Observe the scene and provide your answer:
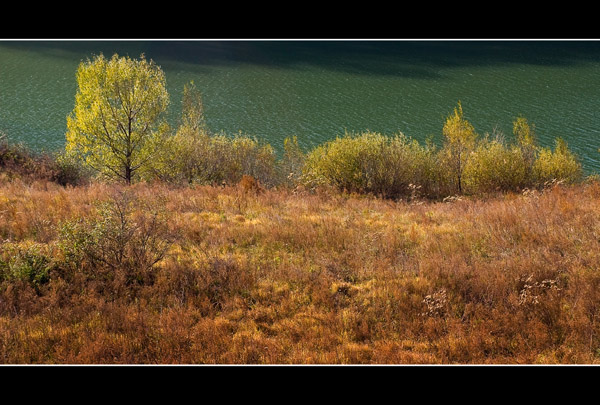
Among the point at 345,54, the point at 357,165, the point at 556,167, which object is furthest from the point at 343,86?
the point at 357,165

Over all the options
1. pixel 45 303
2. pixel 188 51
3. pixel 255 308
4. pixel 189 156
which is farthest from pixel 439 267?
pixel 188 51

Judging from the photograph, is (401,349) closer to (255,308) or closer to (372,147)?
(255,308)

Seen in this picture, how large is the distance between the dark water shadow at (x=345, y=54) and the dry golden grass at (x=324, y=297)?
8551 cm

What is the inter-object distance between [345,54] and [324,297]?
109 metres

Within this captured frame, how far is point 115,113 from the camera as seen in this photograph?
3209 cm

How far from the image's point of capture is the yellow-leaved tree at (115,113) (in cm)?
3167

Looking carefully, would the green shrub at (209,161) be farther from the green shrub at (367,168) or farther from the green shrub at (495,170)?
the green shrub at (495,170)

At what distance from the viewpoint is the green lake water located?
2422 inches

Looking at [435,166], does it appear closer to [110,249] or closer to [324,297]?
[324,297]

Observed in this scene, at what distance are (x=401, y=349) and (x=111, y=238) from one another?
7.08m

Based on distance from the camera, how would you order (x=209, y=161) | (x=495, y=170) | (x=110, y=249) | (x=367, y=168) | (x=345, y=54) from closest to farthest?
(x=110, y=249) → (x=367, y=168) → (x=209, y=161) → (x=495, y=170) → (x=345, y=54)

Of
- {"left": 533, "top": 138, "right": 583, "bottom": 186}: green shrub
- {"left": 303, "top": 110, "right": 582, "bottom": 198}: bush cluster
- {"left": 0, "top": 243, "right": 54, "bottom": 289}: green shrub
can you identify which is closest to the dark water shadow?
{"left": 533, "top": 138, "right": 583, "bottom": 186}: green shrub

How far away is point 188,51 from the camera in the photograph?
4112 inches

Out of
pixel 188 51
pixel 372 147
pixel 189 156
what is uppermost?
pixel 188 51
